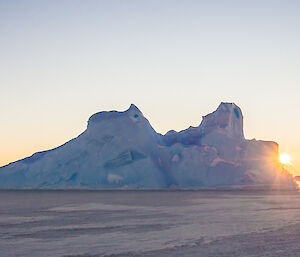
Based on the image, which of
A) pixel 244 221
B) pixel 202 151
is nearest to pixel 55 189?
pixel 202 151

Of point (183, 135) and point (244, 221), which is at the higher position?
point (183, 135)

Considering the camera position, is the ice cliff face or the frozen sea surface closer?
the frozen sea surface

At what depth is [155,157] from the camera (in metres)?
80.4

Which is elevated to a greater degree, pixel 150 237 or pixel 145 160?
pixel 145 160

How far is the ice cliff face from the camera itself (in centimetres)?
7738

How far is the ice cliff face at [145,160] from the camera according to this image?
77375 mm

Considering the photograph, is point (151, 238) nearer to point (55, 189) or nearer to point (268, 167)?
point (55, 189)

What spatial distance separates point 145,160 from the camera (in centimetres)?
7662

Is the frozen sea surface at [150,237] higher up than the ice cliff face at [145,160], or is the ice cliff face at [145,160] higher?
the ice cliff face at [145,160]

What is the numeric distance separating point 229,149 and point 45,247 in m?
70.0

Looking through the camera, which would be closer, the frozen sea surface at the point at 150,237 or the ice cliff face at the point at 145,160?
the frozen sea surface at the point at 150,237

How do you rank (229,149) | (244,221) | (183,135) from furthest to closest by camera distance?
1. (183,135)
2. (229,149)
3. (244,221)

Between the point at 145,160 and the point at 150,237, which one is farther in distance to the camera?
the point at 145,160

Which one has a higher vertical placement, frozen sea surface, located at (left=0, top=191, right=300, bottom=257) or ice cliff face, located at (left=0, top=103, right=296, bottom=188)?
ice cliff face, located at (left=0, top=103, right=296, bottom=188)
